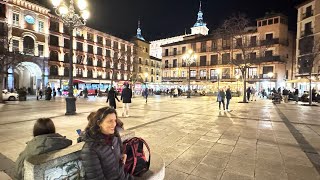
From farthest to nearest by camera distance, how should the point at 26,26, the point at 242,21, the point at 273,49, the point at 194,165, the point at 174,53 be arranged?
the point at 174,53 → the point at 273,49 → the point at 26,26 → the point at 242,21 → the point at 194,165

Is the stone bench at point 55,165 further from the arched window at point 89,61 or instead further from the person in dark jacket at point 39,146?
the arched window at point 89,61

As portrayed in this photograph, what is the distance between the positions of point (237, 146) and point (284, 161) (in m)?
1.19

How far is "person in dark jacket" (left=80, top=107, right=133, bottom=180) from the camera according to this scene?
200 cm

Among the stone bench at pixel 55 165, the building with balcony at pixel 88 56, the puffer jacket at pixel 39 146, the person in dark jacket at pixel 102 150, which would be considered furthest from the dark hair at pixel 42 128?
the building with balcony at pixel 88 56

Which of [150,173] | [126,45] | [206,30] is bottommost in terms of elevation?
[150,173]

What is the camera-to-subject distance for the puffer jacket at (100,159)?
78.6 inches

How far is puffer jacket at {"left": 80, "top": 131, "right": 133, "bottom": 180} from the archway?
36.6 metres

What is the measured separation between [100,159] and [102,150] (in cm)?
10

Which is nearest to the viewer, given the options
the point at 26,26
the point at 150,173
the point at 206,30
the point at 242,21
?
the point at 150,173

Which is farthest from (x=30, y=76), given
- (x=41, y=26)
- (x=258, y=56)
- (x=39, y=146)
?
(x=258, y=56)

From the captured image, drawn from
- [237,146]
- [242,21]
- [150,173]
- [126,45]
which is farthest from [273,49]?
[150,173]

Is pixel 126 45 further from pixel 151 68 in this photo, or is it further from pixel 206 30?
pixel 206 30

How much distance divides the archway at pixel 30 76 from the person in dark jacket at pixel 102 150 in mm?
36505

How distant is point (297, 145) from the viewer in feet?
18.0
